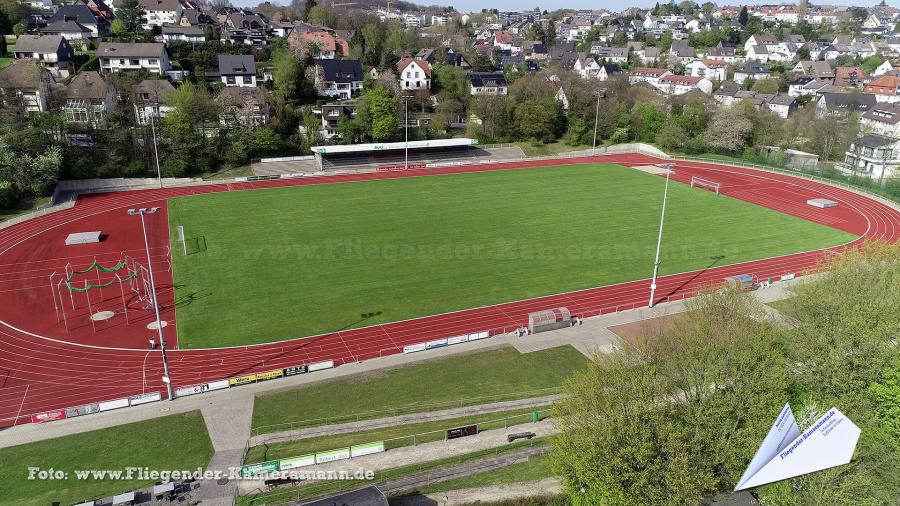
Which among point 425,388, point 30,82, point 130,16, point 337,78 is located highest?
point 130,16

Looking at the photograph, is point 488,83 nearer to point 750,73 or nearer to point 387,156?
point 387,156

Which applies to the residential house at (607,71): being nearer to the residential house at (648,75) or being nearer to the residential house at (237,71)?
the residential house at (648,75)

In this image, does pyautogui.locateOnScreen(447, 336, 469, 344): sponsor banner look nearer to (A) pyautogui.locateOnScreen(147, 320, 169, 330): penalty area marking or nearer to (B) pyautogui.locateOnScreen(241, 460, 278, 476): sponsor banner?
(B) pyautogui.locateOnScreen(241, 460, 278, 476): sponsor banner

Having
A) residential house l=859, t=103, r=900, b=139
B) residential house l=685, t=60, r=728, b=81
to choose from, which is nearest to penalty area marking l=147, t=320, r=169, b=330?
residential house l=859, t=103, r=900, b=139

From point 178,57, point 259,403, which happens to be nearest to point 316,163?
point 178,57

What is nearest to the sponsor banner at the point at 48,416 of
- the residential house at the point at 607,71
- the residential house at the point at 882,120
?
the residential house at the point at 882,120

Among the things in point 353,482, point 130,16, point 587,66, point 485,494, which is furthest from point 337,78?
point 485,494
